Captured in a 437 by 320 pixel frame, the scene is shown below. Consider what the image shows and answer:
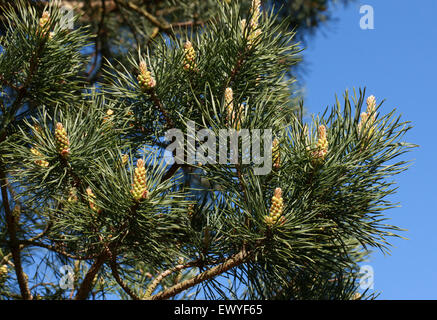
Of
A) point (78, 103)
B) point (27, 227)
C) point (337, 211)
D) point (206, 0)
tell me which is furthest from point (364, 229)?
point (206, 0)

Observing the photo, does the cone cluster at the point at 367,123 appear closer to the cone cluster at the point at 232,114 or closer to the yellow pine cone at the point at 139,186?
the cone cluster at the point at 232,114

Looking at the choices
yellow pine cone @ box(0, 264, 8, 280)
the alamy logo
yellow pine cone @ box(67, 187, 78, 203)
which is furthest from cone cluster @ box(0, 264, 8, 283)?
the alamy logo

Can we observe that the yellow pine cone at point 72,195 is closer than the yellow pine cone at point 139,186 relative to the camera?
No

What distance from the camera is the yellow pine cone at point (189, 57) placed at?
881 millimetres

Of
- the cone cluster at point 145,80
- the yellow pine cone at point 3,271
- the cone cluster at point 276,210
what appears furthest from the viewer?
the yellow pine cone at point 3,271

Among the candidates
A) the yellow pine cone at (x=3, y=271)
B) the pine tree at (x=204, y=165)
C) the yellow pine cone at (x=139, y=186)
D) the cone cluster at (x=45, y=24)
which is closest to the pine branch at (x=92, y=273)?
the pine tree at (x=204, y=165)

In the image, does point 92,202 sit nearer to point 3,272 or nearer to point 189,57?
point 189,57

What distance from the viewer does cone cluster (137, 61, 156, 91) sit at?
85 centimetres

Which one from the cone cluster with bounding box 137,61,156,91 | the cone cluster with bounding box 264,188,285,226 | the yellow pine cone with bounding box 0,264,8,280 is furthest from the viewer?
the yellow pine cone with bounding box 0,264,8,280

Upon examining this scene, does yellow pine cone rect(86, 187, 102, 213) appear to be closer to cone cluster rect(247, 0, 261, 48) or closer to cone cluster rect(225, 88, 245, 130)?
cone cluster rect(225, 88, 245, 130)

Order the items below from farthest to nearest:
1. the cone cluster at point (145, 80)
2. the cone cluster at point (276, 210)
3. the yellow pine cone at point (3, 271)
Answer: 1. the yellow pine cone at point (3, 271)
2. the cone cluster at point (145, 80)
3. the cone cluster at point (276, 210)

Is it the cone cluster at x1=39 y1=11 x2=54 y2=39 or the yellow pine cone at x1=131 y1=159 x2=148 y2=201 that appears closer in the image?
the yellow pine cone at x1=131 y1=159 x2=148 y2=201

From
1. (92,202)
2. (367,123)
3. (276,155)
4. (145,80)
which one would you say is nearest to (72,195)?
(92,202)

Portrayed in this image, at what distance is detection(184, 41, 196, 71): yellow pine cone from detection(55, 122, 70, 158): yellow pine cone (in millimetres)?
217
